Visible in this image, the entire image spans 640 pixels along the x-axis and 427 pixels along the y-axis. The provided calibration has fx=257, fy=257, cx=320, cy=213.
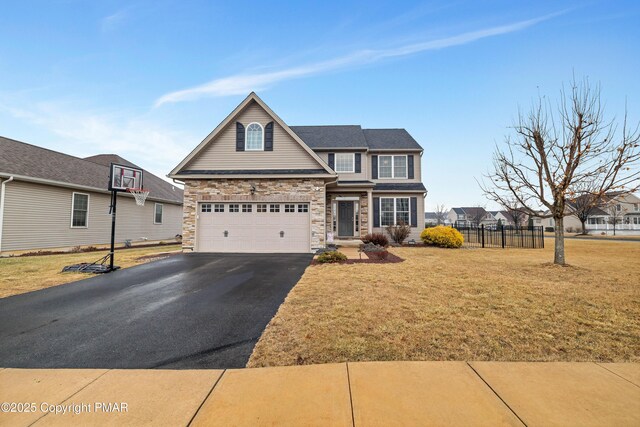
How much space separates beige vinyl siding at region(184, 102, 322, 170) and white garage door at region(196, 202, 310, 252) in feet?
6.92

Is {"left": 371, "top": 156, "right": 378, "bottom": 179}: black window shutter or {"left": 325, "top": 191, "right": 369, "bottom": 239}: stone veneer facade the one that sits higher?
{"left": 371, "top": 156, "right": 378, "bottom": 179}: black window shutter

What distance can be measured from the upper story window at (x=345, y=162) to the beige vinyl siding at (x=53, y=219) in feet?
50.0

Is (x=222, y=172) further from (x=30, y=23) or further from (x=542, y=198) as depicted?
(x=542, y=198)

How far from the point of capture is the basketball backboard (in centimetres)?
882

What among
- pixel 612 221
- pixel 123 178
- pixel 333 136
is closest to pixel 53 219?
pixel 123 178

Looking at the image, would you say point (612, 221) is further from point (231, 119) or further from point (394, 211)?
point (231, 119)

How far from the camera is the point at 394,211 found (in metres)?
17.6

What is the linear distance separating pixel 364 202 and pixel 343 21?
10.0 meters

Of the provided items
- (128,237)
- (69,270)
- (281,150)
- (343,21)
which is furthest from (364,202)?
(128,237)

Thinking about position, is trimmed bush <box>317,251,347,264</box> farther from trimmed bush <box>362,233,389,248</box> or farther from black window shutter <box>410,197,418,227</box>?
black window shutter <box>410,197,418,227</box>

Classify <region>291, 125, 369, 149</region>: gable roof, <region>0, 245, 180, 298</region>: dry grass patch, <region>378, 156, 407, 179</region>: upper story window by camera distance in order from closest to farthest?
<region>0, 245, 180, 298</region>: dry grass patch → <region>291, 125, 369, 149</region>: gable roof → <region>378, 156, 407, 179</region>: upper story window

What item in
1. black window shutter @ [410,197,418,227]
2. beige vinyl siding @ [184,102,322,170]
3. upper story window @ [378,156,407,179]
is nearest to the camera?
beige vinyl siding @ [184,102,322,170]

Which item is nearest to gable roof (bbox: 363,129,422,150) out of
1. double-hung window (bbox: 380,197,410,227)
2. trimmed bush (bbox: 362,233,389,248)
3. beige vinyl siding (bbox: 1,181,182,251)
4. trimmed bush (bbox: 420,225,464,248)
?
double-hung window (bbox: 380,197,410,227)

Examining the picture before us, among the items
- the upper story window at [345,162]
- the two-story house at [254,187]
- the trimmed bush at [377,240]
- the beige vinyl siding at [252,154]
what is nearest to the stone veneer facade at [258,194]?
the two-story house at [254,187]
